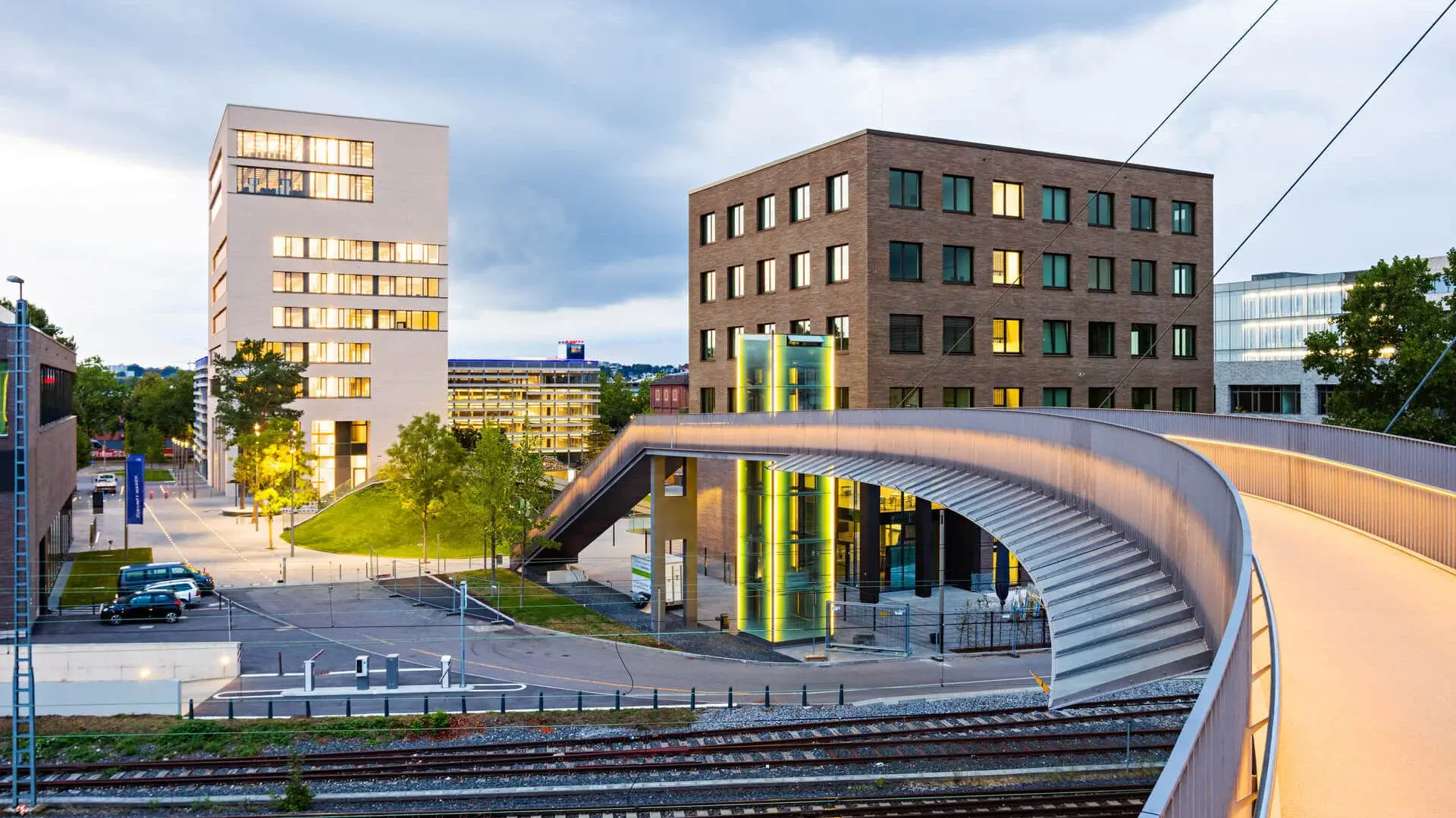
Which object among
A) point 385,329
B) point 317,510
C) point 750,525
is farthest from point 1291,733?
point 385,329

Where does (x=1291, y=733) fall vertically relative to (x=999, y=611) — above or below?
above

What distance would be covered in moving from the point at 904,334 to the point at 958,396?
4855 millimetres

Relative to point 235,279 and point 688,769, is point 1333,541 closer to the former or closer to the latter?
point 688,769

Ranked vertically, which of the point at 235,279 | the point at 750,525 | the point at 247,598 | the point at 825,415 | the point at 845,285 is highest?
the point at 235,279

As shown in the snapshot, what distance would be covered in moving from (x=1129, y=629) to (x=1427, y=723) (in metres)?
3.12

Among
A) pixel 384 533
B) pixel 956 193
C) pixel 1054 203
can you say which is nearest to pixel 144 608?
pixel 384 533

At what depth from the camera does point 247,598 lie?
45.7 meters

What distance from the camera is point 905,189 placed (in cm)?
4850

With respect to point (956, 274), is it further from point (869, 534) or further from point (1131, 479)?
point (1131, 479)

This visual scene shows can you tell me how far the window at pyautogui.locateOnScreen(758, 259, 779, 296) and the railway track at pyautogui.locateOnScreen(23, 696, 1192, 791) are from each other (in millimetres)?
30736

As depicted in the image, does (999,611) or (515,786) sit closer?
(515,786)

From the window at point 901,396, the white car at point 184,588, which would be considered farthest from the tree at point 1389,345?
the white car at point 184,588

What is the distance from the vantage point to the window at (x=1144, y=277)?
56281 mm

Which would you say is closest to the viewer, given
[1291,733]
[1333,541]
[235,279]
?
[1291,733]
